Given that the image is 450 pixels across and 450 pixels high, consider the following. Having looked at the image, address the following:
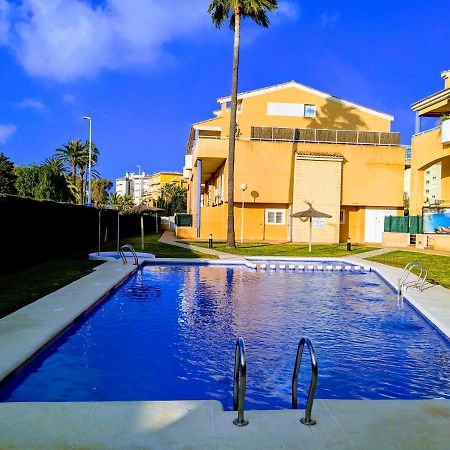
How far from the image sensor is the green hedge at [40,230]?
583 inches

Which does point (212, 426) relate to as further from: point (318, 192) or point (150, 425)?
point (318, 192)

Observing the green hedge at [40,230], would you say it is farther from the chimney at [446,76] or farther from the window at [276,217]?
the chimney at [446,76]

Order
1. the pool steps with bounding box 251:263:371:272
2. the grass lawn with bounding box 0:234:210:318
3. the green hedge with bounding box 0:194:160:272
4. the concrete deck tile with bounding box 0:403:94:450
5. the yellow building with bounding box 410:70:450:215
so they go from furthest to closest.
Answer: the yellow building with bounding box 410:70:450:215
the pool steps with bounding box 251:263:371:272
the green hedge with bounding box 0:194:160:272
the grass lawn with bounding box 0:234:210:318
the concrete deck tile with bounding box 0:403:94:450

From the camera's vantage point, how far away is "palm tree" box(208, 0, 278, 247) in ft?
81.8

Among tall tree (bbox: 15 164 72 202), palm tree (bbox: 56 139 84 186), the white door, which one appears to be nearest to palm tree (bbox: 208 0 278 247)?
the white door

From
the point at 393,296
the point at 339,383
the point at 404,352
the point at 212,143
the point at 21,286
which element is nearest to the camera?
the point at 339,383

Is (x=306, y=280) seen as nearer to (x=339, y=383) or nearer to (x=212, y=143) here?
(x=339, y=383)

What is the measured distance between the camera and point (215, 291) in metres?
13.5

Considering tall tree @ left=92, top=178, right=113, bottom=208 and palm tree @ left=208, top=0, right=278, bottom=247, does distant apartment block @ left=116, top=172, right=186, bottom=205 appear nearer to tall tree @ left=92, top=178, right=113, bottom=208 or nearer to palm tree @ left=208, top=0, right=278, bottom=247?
tall tree @ left=92, top=178, right=113, bottom=208

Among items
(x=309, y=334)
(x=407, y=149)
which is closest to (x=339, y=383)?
(x=309, y=334)

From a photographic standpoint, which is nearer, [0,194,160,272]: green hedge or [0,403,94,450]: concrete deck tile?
[0,403,94,450]: concrete deck tile

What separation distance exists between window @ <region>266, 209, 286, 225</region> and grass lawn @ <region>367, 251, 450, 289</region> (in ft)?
34.9

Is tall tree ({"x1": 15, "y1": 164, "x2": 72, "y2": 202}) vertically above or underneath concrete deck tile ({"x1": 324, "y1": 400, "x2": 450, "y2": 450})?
above

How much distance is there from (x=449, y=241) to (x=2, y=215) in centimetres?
2044
